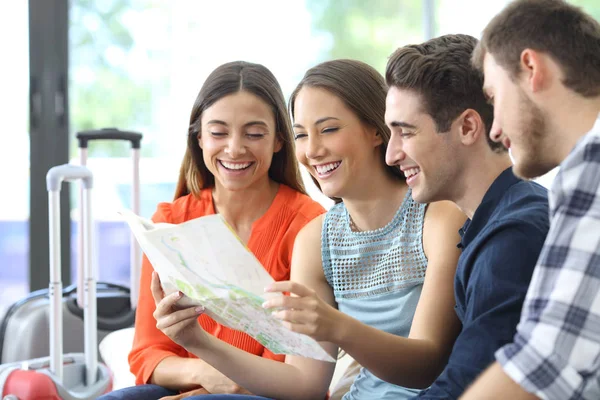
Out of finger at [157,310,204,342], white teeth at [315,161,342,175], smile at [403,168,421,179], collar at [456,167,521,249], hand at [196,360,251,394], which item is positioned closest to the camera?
collar at [456,167,521,249]

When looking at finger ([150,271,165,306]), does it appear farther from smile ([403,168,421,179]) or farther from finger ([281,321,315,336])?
smile ([403,168,421,179])

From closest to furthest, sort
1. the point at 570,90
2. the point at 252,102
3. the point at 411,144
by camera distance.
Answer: the point at 570,90
the point at 411,144
the point at 252,102

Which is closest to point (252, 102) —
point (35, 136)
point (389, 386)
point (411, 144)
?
point (411, 144)

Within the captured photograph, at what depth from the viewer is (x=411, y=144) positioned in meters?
1.38

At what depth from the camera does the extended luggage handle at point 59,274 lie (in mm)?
2396

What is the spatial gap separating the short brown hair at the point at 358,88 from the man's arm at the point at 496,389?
0.78 meters

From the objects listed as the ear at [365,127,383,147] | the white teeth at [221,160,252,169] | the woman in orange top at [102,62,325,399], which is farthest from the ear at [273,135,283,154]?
the ear at [365,127,383,147]

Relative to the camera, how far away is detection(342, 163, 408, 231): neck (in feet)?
5.32

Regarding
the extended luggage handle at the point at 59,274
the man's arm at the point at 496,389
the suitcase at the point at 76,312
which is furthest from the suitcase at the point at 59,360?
the man's arm at the point at 496,389

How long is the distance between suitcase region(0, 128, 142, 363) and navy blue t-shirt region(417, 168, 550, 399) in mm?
1899

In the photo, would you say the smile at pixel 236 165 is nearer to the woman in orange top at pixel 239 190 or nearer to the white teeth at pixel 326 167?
the woman in orange top at pixel 239 190

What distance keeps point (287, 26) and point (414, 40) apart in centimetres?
80

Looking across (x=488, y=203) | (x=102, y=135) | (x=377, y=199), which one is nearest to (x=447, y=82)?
(x=488, y=203)

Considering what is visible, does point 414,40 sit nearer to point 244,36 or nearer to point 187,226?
point 244,36
